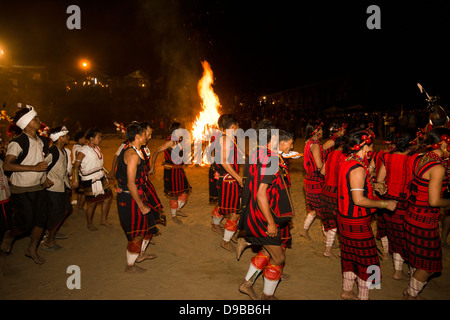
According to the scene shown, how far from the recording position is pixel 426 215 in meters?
3.46

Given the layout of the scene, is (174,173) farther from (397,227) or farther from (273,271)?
(397,227)

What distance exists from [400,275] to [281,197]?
230cm

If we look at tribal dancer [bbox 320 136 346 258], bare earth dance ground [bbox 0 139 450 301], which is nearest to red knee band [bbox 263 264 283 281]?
bare earth dance ground [bbox 0 139 450 301]

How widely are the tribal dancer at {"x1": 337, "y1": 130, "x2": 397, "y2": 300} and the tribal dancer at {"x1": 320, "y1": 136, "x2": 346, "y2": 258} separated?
1172mm

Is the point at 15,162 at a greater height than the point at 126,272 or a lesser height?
greater

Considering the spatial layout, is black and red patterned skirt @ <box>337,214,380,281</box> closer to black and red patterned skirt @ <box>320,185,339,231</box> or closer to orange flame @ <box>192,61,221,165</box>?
black and red patterned skirt @ <box>320,185,339,231</box>

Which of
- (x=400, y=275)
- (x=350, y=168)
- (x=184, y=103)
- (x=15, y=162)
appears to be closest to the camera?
Result: (x=350, y=168)

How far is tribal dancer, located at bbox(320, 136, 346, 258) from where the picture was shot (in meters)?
4.64

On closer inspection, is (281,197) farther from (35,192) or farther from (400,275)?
(35,192)

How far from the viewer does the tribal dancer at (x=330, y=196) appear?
4.64 m

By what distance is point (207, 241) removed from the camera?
18.6 ft

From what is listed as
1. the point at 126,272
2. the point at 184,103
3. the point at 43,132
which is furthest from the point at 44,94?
the point at 126,272

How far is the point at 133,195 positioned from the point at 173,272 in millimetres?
1370

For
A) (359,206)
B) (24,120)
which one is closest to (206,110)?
(24,120)
